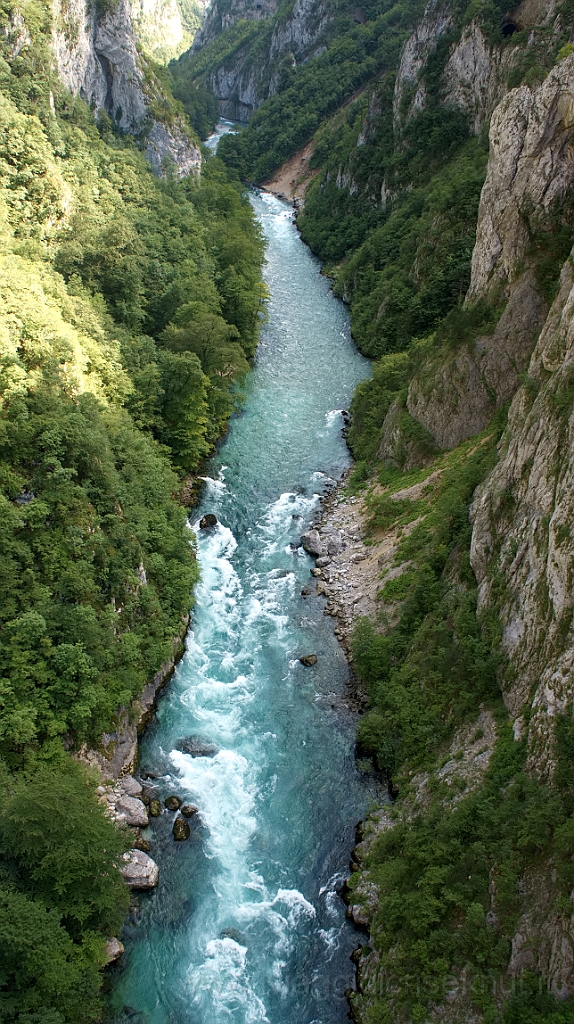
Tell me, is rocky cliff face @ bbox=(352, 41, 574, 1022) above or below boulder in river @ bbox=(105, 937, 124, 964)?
above

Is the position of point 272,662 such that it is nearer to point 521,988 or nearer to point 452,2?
point 521,988

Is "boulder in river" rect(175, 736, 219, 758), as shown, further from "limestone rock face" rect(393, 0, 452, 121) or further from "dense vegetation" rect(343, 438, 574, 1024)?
"limestone rock face" rect(393, 0, 452, 121)

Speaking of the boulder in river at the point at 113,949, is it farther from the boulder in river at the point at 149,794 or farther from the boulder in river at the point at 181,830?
the boulder in river at the point at 149,794

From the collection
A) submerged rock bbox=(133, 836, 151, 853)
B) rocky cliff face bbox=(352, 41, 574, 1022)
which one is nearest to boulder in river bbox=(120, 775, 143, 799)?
submerged rock bbox=(133, 836, 151, 853)

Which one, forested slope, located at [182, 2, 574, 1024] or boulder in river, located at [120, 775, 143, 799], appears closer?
forested slope, located at [182, 2, 574, 1024]

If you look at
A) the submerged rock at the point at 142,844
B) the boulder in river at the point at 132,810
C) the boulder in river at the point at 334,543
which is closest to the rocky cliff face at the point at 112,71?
the boulder in river at the point at 334,543

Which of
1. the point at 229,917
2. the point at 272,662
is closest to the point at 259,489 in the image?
the point at 272,662

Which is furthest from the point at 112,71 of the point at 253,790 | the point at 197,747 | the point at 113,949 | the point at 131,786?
the point at 113,949

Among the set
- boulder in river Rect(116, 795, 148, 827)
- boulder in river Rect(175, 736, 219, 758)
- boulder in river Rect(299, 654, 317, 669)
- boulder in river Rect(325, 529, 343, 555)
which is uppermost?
boulder in river Rect(325, 529, 343, 555)
